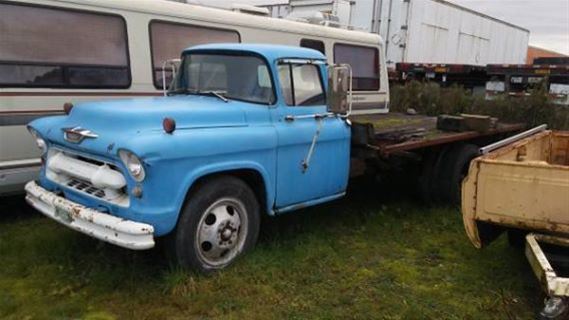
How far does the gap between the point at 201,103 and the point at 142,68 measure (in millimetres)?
2165

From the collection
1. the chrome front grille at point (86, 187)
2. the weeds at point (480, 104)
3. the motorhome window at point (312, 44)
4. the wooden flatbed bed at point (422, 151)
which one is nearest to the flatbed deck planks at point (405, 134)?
the wooden flatbed bed at point (422, 151)

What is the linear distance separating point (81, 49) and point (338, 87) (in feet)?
9.68

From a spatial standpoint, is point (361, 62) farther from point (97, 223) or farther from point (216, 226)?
point (97, 223)

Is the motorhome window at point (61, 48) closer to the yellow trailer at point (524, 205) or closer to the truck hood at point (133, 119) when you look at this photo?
the truck hood at point (133, 119)

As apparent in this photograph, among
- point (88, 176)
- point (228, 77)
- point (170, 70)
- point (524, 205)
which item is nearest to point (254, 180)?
point (228, 77)

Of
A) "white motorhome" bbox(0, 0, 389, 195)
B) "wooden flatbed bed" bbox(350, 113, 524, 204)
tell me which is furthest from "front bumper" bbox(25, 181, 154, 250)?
"wooden flatbed bed" bbox(350, 113, 524, 204)

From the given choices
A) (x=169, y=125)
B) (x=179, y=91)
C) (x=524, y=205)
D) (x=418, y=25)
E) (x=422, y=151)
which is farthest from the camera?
(x=418, y=25)

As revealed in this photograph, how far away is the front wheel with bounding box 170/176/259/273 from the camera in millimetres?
4156

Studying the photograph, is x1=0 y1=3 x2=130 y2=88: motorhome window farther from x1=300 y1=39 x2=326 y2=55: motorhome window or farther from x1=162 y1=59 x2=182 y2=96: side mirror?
x1=300 y1=39 x2=326 y2=55: motorhome window

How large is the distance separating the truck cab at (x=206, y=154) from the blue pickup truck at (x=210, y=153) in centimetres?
1

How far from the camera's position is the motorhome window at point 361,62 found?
9.19m

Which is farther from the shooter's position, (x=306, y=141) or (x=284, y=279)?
(x=306, y=141)

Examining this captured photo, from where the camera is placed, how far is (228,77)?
16.6 ft

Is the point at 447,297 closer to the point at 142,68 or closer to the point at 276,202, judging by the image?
the point at 276,202
